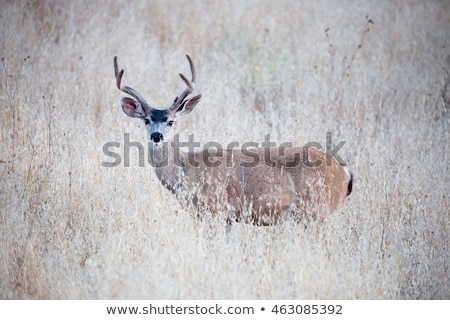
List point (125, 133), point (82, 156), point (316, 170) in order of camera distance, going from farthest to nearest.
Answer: point (125, 133) → point (82, 156) → point (316, 170)

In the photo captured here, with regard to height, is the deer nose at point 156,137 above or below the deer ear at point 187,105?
below

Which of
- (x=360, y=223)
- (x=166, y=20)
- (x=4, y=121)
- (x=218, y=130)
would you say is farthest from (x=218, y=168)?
(x=166, y=20)

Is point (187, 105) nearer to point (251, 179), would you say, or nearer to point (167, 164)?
point (167, 164)

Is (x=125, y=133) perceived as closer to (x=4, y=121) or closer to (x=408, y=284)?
(x=4, y=121)

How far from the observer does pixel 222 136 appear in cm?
834

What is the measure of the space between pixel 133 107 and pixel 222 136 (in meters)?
1.80

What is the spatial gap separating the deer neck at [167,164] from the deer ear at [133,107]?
1.40ft

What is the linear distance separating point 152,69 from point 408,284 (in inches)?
235

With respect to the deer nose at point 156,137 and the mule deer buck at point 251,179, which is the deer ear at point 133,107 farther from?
the deer nose at point 156,137

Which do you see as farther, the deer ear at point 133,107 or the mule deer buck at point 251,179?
the deer ear at point 133,107

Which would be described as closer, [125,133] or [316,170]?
[316,170]

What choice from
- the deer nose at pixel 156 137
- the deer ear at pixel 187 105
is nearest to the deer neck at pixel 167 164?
the deer nose at pixel 156 137

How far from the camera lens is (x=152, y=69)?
10227 mm

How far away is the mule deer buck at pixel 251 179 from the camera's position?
6254 mm
